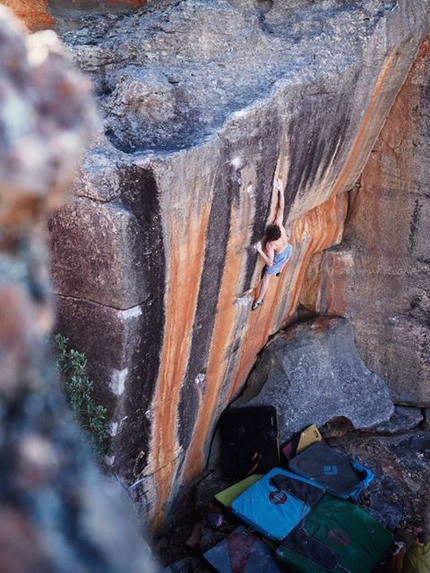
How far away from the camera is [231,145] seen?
4242 mm

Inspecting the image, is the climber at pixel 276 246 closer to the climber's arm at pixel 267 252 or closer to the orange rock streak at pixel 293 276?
the climber's arm at pixel 267 252

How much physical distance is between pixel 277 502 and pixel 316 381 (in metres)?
1.27

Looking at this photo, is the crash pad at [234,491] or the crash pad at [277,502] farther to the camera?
the crash pad at [234,491]

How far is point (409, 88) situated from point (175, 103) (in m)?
2.32

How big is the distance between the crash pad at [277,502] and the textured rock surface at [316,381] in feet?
1.72

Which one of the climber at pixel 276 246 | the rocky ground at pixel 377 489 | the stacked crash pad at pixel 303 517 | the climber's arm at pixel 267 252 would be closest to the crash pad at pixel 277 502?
the stacked crash pad at pixel 303 517

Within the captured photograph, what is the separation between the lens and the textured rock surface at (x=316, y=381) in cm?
658

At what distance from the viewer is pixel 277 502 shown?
5883 millimetres

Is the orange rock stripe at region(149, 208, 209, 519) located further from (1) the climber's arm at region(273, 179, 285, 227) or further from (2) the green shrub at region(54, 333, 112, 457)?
(1) the climber's arm at region(273, 179, 285, 227)

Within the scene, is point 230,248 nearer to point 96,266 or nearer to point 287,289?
point 96,266

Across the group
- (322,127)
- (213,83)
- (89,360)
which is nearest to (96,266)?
(89,360)

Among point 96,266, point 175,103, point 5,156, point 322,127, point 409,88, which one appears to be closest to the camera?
point 5,156

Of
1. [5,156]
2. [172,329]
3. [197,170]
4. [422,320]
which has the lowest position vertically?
[422,320]

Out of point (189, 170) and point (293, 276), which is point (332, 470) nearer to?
point (293, 276)
